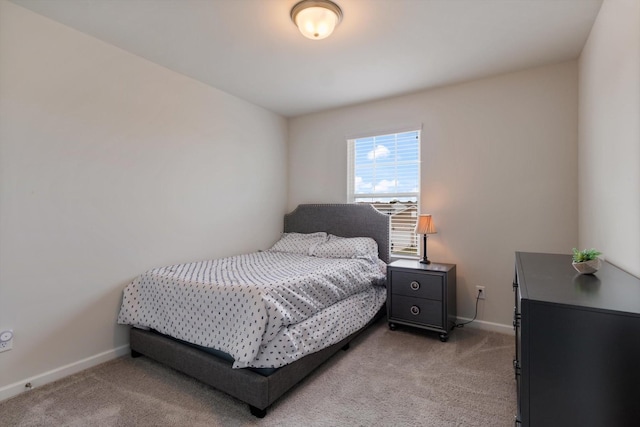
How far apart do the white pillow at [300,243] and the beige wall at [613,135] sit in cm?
237

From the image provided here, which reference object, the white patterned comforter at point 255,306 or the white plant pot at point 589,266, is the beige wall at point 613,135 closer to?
the white plant pot at point 589,266

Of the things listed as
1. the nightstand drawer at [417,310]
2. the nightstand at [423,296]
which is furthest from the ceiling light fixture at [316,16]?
the nightstand drawer at [417,310]

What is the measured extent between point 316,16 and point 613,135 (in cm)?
183

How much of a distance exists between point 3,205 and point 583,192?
4.06 metres

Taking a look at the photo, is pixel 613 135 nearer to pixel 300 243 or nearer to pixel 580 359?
pixel 580 359

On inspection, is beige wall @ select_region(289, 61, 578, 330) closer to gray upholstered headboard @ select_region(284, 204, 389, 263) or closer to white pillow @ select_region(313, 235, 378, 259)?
gray upholstered headboard @ select_region(284, 204, 389, 263)

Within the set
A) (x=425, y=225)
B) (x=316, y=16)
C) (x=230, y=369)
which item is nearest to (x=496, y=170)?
(x=425, y=225)

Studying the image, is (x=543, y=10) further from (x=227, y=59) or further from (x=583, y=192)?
(x=227, y=59)

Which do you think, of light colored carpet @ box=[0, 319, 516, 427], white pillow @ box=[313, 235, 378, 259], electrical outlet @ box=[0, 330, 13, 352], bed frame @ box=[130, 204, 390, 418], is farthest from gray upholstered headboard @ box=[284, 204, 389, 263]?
electrical outlet @ box=[0, 330, 13, 352]

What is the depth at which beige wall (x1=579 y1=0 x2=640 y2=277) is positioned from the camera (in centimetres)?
140

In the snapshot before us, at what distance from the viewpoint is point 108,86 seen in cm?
237

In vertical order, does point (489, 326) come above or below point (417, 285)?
below

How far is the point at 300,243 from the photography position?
3555 mm

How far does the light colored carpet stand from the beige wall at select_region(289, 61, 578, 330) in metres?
0.89
